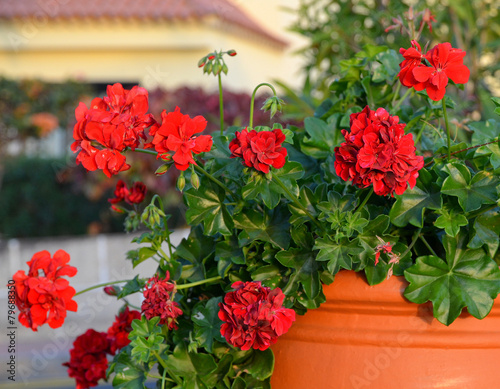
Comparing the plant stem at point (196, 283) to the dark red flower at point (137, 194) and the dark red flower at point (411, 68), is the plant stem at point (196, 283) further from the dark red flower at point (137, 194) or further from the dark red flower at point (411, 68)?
the dark red flower at point (411, 68)

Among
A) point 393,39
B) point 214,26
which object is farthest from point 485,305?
point 214,26

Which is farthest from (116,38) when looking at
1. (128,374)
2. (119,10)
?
(128,374)

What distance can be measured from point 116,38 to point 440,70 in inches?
388

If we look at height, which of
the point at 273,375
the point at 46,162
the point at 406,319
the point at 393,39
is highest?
the point at 393,39

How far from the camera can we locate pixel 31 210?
302 inches

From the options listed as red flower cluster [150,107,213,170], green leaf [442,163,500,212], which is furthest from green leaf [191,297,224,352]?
green leaf [442,163,500,212]

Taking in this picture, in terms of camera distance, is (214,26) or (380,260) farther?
(214,26)

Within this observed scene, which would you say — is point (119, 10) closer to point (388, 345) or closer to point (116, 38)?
point (116, 38)

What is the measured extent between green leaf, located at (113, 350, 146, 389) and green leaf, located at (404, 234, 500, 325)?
0.46m

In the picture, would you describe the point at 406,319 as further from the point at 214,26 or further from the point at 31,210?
the point at 214,26

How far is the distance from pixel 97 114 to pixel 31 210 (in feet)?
23.3

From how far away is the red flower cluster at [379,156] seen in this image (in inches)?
35.9

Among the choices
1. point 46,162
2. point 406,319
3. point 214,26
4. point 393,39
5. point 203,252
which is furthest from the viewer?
point 214,26

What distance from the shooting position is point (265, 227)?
108 centimetres
